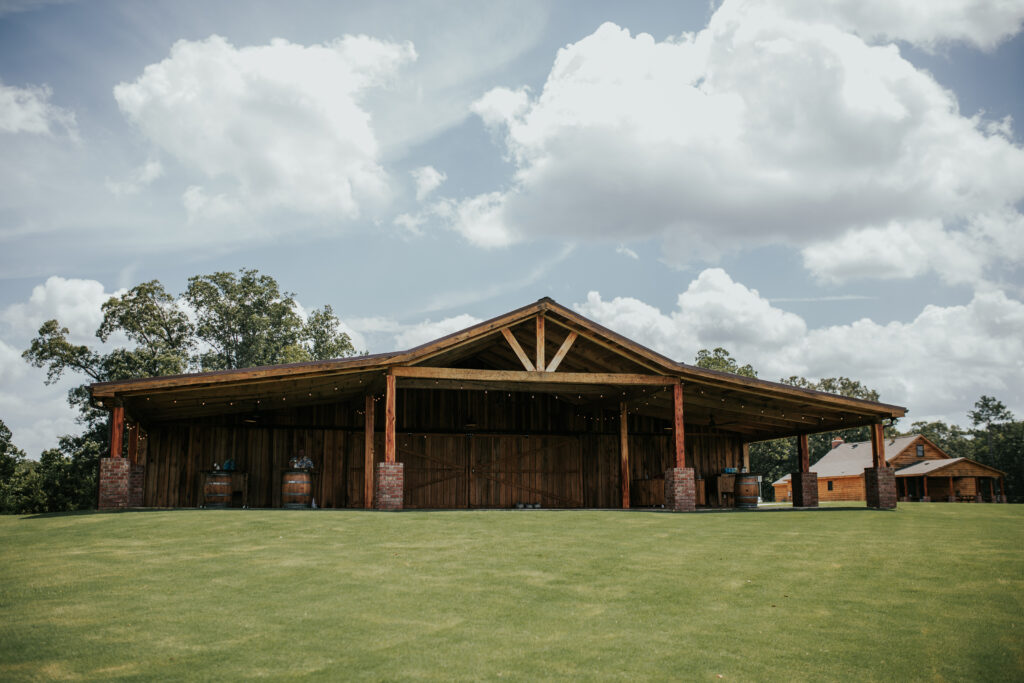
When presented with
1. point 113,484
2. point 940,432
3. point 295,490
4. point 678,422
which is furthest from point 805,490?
point 940,432

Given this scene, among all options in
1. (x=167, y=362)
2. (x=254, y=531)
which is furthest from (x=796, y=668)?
(x=167, y=362)

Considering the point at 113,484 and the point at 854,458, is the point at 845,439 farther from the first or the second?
the point at 113,484

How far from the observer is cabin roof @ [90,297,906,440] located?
15.9 m

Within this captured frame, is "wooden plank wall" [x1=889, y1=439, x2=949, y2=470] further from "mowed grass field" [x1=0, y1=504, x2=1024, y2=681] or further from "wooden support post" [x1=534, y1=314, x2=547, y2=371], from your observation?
"mowed grass field" [x1=0, y1=504, x2=1024, y2=681]

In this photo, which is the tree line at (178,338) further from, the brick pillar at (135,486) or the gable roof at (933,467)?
the gable roof at (933,467)

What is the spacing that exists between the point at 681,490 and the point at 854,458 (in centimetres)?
3448

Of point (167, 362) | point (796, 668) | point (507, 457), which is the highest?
point (167, 362)

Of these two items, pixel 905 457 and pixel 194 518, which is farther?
pixel 905 457

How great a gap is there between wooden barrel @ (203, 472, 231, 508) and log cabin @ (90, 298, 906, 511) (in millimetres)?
54

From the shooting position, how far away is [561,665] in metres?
5.85

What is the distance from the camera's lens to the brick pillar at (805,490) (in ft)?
79.0

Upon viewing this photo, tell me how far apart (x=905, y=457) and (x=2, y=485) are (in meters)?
47.5

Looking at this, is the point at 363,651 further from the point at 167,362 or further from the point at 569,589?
the point at 167,362

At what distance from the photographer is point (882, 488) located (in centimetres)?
1978
